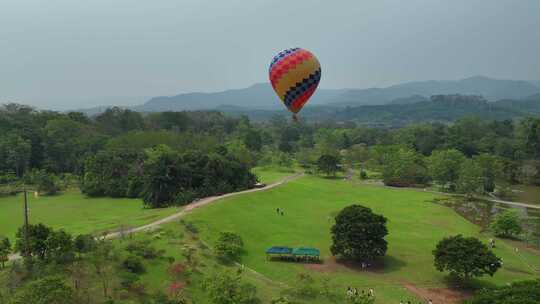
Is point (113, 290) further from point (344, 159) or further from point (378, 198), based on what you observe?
point (344, 159)

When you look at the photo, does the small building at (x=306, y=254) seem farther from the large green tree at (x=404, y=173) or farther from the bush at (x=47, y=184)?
the bush at (x=47, y=184)

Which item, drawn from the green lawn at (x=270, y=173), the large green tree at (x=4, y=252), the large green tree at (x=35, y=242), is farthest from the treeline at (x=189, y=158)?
the large green tree at (x=4, y=252)

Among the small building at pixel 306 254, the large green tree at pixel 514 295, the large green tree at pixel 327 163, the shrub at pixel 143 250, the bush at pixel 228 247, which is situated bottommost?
the small building at pixel 306 254

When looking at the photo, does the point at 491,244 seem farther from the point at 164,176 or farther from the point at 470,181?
the point at 164,176

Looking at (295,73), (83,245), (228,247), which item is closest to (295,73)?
(295,73)

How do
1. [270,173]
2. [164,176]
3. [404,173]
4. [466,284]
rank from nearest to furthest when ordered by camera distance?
1. [466,284]
2. [164,176]
3. [404,173]
4. [270,173]
